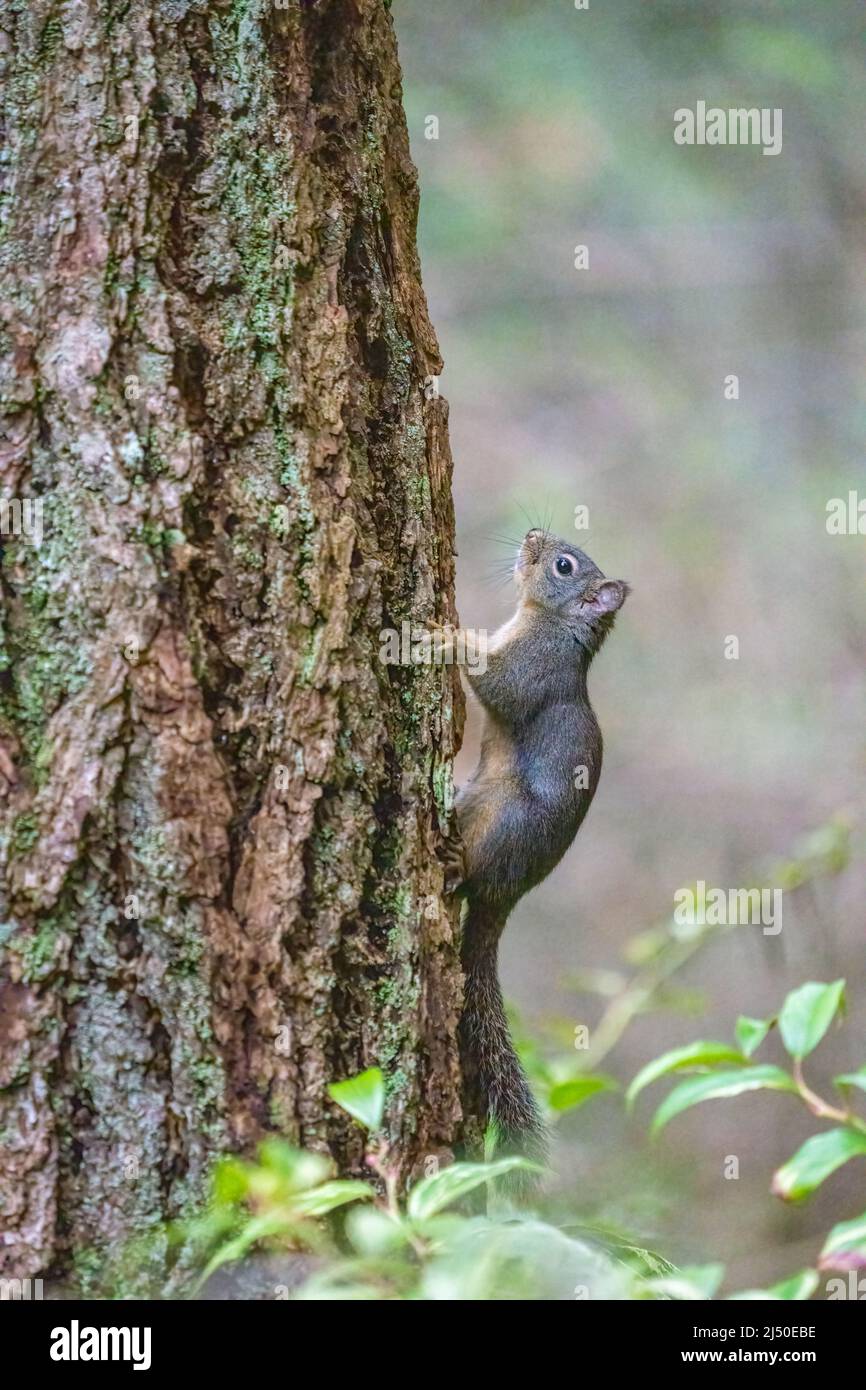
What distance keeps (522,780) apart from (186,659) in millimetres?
1565

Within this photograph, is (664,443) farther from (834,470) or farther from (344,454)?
(344,454)

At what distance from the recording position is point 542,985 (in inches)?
307

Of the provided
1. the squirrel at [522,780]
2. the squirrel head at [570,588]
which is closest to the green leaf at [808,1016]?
the squirrel at [522,780]

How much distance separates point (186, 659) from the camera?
2078 millimetres

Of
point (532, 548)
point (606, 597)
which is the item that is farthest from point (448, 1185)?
point (532, 548)

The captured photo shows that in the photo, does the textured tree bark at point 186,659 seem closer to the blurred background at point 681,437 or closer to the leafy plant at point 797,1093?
the leafy plant at point 797,1093

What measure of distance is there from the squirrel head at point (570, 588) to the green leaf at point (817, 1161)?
2659 mm

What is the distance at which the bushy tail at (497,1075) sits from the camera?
2.79 m

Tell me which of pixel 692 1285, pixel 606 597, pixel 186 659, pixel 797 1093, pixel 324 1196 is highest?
pixel 606 597

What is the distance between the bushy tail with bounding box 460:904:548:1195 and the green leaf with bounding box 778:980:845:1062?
122cm

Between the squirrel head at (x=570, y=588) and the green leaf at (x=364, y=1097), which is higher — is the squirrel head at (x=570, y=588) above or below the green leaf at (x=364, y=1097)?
above

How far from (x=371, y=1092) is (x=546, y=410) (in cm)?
616

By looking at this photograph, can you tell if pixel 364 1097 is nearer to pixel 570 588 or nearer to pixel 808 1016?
pixel 808 1016

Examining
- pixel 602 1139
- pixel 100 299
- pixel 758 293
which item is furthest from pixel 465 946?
pixel 758 293
